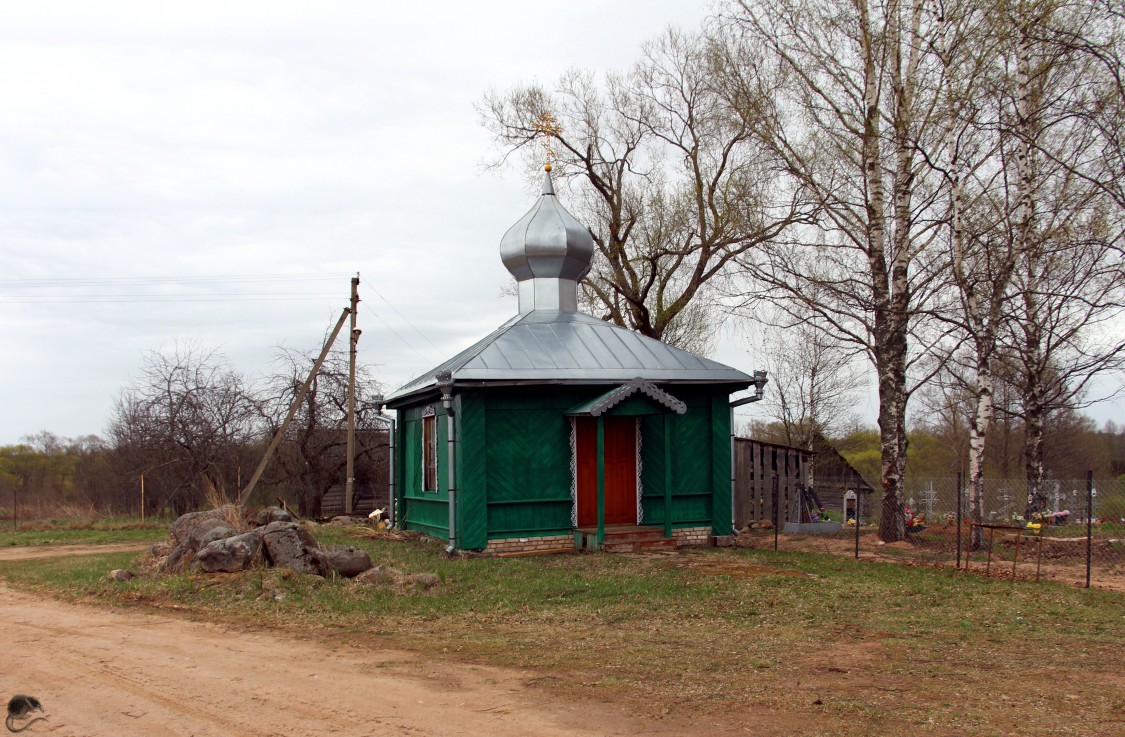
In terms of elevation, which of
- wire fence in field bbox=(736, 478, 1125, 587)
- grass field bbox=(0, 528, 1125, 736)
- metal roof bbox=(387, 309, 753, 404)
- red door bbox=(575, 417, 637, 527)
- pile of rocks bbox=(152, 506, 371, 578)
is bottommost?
wire fence in field bbox=(736, 478, 1125, 587)

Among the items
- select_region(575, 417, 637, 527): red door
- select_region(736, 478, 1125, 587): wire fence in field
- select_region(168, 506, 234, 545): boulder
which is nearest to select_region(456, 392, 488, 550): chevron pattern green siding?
select_region(575, 417, 637, 527): red door

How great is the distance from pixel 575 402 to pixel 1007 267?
22.0 feet

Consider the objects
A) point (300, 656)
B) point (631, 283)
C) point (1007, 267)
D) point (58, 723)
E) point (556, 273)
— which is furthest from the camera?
point (631, 283)

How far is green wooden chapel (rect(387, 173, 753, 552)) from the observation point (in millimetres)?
14492

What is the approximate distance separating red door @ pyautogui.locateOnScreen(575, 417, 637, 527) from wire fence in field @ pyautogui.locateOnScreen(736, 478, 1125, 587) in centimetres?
245

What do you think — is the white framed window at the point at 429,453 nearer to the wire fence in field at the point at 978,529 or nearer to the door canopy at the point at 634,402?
the door canopy at the point at 634,402

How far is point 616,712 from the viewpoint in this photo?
574cm

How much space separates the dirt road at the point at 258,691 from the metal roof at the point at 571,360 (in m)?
6.77

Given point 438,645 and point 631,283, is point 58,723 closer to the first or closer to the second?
point 438,645

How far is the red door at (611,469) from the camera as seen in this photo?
49.9ft

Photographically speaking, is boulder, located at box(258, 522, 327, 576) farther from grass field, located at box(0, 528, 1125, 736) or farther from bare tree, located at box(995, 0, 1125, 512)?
bare tree, located at box(995, 0, 1125, 512)

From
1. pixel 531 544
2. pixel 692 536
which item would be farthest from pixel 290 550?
pixel 692 536

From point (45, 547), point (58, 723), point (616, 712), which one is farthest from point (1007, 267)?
point (45, 547)

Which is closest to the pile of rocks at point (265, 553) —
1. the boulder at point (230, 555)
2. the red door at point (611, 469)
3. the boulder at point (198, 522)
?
the boulder at point (230, 555)
